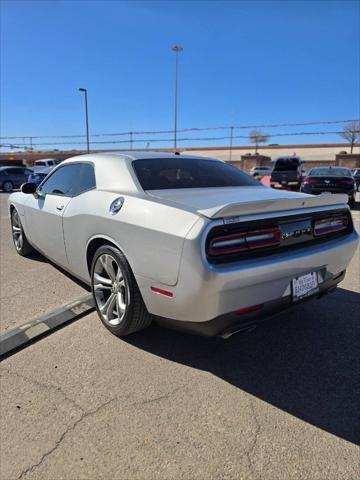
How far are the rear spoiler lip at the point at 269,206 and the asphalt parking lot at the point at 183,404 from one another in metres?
1.14

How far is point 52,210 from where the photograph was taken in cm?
399

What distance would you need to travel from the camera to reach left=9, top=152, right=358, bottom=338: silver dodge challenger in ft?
7.42

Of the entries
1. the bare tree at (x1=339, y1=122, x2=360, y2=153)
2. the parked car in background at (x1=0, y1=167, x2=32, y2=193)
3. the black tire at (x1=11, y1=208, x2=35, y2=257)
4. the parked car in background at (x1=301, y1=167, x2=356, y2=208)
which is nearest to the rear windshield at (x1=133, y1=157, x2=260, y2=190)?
the black tire at (x1=11, y1=208, x2=35, y2=257)

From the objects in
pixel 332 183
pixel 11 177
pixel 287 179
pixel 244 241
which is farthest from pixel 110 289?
pixel 11 177

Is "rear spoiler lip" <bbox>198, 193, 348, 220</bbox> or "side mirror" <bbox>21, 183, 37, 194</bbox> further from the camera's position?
"side mirror" <bbox>21, 183, 37, 194</bbox>

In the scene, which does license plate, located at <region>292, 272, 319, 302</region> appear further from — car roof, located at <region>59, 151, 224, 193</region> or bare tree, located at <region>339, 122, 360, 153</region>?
bare tree, located at <region>339, 122, 360, 153</region>

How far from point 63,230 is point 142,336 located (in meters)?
1.35

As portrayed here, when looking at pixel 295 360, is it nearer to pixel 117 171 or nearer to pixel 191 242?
pixel 191 242

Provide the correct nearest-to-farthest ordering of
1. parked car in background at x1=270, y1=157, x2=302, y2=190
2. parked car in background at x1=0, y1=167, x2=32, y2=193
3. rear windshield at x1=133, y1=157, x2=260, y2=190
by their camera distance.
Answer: rear windshield at x1=133, y1=157, x2=260, y2=190 < parked car in background at x1=270, y1=157, x2=302, y2=190 < parked car in background at x1=0, y1=167, x2=32, y2=193

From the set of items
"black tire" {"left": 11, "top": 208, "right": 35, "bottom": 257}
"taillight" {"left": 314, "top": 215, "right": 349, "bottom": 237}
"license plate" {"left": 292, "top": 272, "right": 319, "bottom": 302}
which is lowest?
"black tire" {"left": 11, "top": 208, "right": 35, "bottom": 257}

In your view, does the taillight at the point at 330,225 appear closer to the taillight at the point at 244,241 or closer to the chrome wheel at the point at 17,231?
the taillight at the point at 244,241

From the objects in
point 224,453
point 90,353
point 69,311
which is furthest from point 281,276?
point 69,311

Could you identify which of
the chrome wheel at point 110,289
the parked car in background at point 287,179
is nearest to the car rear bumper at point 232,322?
the chrome wheel at point 110,289

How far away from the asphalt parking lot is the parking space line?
0.10m
